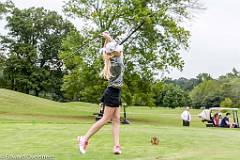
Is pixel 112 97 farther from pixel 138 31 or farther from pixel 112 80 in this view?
pixel 138 31

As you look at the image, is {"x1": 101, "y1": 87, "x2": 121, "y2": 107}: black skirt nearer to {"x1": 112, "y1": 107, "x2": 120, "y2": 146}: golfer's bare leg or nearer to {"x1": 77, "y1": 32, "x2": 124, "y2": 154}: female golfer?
{"x1": 77, "y1": 32, "x2": 124, "y2": 154}: female golfer

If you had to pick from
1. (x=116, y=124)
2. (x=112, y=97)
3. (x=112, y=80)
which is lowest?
(x=116, y=124)

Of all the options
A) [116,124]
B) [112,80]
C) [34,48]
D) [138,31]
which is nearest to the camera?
[112,80]

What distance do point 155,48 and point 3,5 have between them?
1915 centimetres

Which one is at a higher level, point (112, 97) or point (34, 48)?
point (34, 48)

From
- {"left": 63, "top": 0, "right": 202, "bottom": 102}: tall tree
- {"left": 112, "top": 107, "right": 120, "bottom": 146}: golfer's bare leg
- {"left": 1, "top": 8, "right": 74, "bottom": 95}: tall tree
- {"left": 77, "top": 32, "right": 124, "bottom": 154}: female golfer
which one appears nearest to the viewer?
{"left": 77, "top": 32, "right": 124, "bottom": 154}: female golfer

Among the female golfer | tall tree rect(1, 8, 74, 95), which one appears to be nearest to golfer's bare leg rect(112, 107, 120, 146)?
the female golfer

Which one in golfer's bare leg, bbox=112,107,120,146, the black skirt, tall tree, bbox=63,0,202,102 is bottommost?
golfer's bare leg, bbox=112,107,120,146

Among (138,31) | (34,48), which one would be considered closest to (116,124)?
(138,31)

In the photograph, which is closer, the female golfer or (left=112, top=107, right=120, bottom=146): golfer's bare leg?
the female golfer

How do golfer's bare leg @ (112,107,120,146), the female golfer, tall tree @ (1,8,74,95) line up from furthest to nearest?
tall tree @ (1,8,74,95) < golfer's bare leg @ (112,107,120,146) < the female golfer

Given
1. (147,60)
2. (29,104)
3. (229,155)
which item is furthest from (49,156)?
(29,104)

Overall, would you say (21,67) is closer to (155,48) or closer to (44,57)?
(44,57)

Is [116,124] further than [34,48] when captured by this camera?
No
